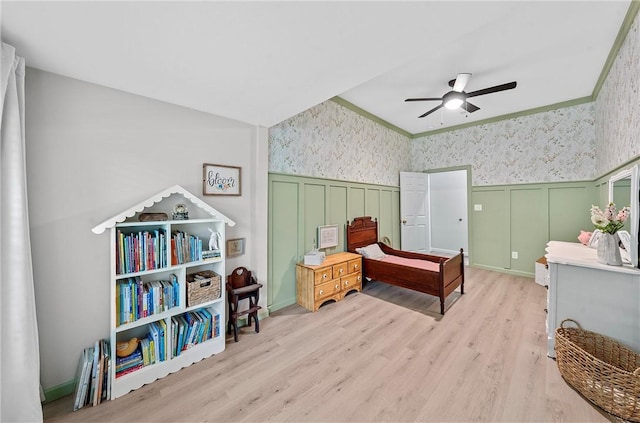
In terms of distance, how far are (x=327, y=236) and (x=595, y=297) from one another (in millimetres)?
2601

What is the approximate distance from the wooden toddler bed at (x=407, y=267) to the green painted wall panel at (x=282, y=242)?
104 cm

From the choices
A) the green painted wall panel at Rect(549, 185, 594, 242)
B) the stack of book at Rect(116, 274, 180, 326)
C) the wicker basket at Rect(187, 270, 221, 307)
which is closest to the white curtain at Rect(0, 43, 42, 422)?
the stack of book at Rect(116, 274, 180, 326)

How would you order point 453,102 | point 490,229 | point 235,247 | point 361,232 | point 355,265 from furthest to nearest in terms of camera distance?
point 490,229
point 361,232
point 355,265
point 453,102
point 235,247

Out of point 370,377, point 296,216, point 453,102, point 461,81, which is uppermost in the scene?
point 461,81

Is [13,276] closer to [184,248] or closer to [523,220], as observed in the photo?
[184,248]

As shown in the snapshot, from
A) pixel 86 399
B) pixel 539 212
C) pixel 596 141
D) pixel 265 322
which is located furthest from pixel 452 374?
pixel 596 141

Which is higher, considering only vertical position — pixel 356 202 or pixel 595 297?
pixel 356 202

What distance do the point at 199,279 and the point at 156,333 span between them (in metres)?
0.47

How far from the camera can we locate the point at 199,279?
2.09 metres

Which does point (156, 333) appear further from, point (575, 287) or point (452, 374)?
point (575, 287)

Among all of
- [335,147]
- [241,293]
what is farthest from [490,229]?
[241,293]

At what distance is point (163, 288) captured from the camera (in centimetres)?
189

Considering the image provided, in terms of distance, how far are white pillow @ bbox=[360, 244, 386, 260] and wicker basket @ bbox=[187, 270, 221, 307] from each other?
2.21 m

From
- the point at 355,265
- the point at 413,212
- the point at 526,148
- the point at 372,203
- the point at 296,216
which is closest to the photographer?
the point at 296,216
